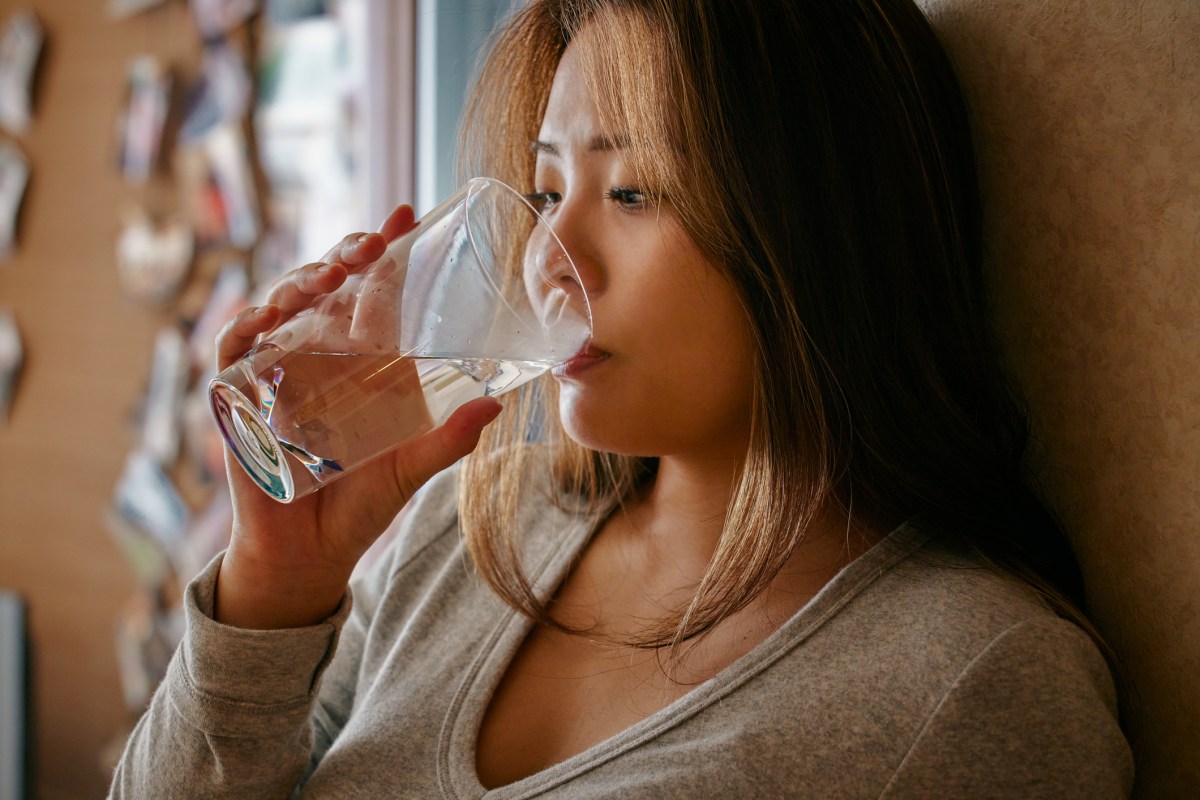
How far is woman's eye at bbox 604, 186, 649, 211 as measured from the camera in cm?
88

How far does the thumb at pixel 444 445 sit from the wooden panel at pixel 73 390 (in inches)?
73.0

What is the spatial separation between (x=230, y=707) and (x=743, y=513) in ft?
1.65

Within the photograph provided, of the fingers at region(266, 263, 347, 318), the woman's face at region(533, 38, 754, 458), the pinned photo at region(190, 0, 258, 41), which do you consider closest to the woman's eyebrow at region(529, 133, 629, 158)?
the woman's face at region(533, 38, 754, 458)

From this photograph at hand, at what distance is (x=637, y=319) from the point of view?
87 centimetres

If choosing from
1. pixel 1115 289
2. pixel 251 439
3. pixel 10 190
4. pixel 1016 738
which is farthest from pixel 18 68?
pixel 1016 738

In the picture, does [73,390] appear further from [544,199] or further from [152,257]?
[544,199]

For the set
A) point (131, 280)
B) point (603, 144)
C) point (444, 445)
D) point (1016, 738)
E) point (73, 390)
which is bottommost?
point (73, 390)

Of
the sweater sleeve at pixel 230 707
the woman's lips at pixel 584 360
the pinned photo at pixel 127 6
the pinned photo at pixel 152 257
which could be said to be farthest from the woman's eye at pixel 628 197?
the pinned photo at pixel 127 6

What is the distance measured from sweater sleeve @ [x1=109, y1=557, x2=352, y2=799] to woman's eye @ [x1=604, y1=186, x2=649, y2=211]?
48cm

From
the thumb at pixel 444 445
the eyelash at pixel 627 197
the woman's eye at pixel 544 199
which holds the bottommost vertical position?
the thumb at pixel 444 445

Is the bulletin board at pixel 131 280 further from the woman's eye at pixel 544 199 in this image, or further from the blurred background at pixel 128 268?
the woman's eye at pixel 544 199

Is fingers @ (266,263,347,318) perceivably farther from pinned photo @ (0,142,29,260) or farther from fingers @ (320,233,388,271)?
pinned photo @ (0,142,29,260)

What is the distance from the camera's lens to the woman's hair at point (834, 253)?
0.85 metres

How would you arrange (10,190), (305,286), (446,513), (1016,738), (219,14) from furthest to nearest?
(10,190)
(219,14)
(446,513)
(305,286)
(1016,738)
